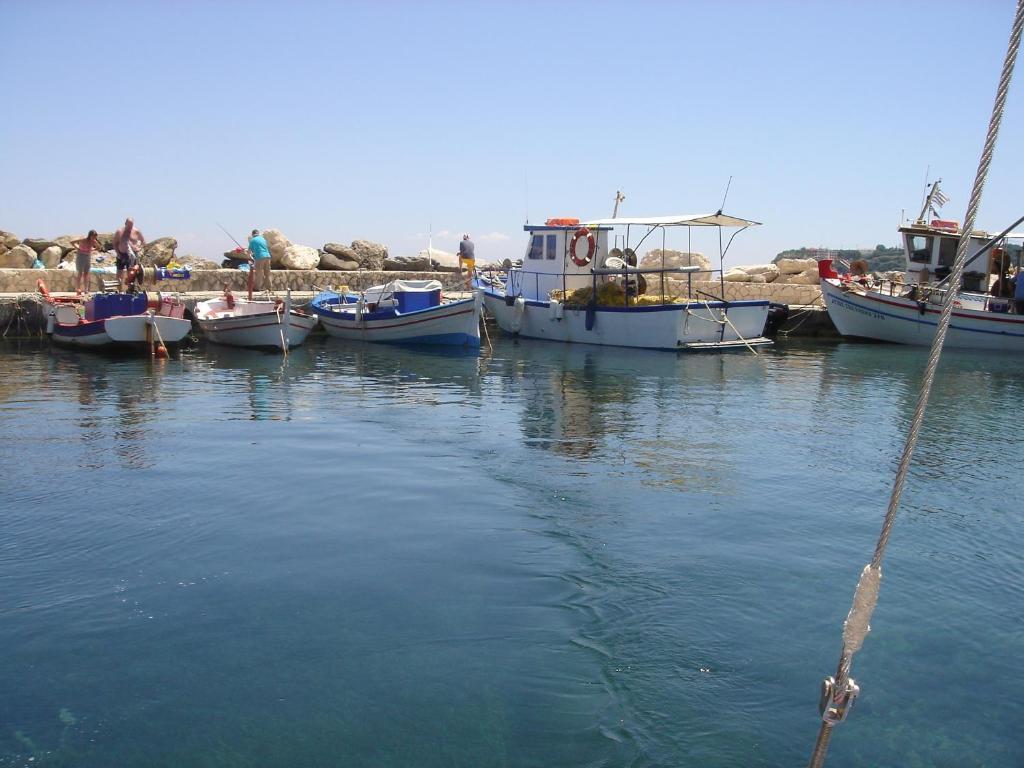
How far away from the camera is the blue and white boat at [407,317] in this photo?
2225cm

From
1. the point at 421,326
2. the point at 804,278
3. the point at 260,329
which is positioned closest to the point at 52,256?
the point at 260,329

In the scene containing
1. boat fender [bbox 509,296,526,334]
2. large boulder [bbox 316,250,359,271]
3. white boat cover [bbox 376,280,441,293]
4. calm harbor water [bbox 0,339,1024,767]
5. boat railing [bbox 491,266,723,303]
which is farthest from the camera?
large boulder [bbox 316,250,359,271]

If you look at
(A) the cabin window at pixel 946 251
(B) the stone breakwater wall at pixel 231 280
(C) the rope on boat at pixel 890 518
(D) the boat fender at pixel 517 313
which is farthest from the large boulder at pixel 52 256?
(C) the rope on boat at pixel 890 518

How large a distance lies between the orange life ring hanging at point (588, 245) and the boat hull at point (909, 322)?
7.63 metres

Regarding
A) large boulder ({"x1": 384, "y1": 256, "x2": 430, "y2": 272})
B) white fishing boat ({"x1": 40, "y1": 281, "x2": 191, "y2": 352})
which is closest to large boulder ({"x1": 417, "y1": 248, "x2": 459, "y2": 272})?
large boulder ({"x1": 384, "y1": 256, "x2": 430, "y2": 272})

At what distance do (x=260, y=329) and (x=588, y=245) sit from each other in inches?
346

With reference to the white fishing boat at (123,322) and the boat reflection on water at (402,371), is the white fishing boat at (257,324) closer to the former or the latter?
the boat reflection on water at (402,371)

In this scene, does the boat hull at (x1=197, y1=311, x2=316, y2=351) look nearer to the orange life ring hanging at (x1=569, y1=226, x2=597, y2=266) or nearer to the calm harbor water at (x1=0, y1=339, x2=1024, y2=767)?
the orange life ring hanging at (x1=569, y1=226, x2=597, y2=266)

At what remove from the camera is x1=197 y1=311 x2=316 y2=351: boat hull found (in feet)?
69.2

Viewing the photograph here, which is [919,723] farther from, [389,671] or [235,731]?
[235,731]

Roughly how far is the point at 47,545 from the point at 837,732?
245 inches

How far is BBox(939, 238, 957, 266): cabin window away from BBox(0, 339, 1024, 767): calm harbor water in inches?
504

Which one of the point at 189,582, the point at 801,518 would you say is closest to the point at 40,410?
the point at 189,582

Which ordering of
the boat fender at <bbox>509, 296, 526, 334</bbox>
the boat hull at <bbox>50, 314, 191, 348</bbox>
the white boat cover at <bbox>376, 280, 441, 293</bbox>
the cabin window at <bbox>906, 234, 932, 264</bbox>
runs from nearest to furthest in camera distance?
1. the boat hull at <bbox>50, 314, 191, 348</bbox>
2. the white boat cover at <bbox>376, 280, 441, 293</bbox>
3. the boat fender at <bbox>509, 296, 526, 334</bbox>
4. the cabin window at <bbox>906, 234, 932, 264</bbox>
